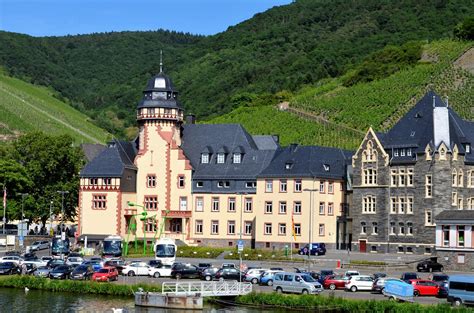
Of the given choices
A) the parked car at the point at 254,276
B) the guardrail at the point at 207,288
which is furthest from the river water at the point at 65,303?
the parked car at the point at 254,276

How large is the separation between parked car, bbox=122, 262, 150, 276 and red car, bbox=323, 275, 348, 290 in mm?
15785

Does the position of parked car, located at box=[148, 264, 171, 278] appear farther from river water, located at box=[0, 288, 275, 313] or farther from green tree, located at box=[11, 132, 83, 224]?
green tree, located at box=[11, 132, 83, 224]

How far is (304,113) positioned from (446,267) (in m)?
79.9

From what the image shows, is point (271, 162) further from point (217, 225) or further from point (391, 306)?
point (391, 306)

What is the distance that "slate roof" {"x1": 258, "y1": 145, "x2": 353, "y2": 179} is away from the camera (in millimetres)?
106250

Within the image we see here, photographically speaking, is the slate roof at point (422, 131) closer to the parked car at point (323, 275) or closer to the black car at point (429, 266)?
the black car at point (429, 266)

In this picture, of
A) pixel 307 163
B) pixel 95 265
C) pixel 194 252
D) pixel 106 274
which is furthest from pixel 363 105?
pixel 106 274

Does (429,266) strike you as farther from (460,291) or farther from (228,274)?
(460,291)

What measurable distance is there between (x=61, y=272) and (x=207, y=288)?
1600 cm

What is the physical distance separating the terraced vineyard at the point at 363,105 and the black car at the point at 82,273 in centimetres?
6445

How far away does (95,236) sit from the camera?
11300 cm

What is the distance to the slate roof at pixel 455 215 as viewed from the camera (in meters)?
86.9

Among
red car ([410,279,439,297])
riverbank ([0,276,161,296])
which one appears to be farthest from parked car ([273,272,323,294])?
riverbank ([0,276,161,296])

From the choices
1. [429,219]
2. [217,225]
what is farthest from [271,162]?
[429,219]
